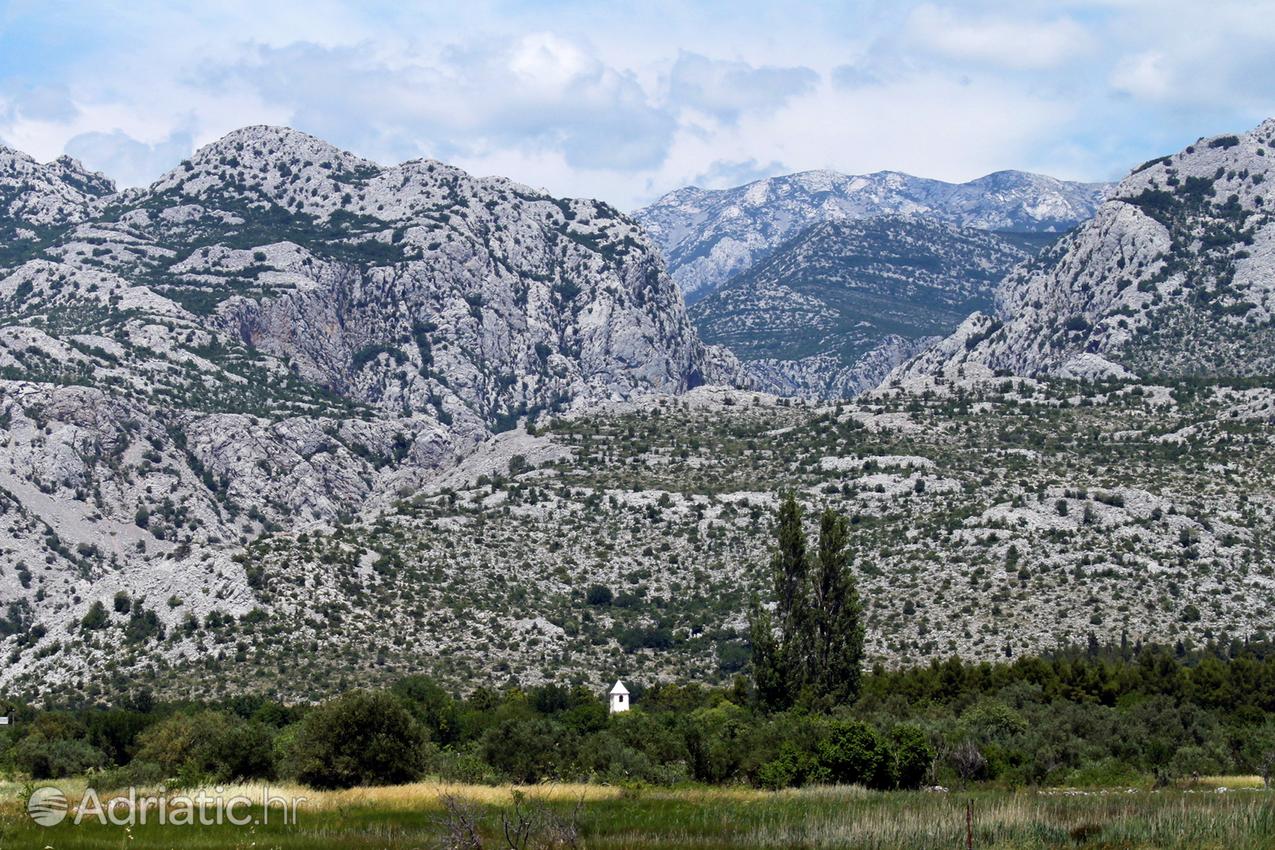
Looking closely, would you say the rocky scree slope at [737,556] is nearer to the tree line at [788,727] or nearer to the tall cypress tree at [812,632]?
the tree line at [788,727]

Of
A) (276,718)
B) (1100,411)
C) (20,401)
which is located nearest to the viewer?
(276,718)

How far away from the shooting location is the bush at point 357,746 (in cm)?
6119

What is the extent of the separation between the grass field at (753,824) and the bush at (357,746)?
608 centimetres

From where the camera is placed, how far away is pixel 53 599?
154 meters

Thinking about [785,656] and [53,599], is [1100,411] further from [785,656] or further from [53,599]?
[53,599]

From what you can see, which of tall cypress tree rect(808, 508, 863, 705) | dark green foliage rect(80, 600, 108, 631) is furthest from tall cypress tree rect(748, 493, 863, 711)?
dark green foliage rect(80, 600, 108, 631)

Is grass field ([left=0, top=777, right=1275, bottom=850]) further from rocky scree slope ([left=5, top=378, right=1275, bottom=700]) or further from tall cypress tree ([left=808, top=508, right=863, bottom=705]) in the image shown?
rocky scree slope ([left=5, top=378, right=1275, bottom=700])

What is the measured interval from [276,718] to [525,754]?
82.5ft

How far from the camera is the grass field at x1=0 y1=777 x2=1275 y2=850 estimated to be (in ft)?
141

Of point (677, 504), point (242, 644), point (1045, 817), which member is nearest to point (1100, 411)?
point (677, 504)

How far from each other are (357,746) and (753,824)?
20877 millimetres

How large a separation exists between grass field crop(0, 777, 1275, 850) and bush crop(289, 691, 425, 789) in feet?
20.0

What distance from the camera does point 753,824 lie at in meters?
47.8

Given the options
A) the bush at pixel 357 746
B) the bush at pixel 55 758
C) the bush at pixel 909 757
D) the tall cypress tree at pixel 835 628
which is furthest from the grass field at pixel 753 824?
the tall cypress tree at pixel 835 628
